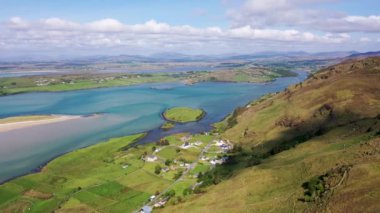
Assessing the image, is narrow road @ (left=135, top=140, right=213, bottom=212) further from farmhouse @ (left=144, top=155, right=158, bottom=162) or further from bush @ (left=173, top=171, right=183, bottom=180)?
farmhouse @ (left=144, top=155, right=158, bottom=162)

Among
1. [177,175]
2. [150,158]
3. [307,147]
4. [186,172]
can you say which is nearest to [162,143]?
[150,158]

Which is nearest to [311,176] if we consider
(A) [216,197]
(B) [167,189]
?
(A) [216,197]

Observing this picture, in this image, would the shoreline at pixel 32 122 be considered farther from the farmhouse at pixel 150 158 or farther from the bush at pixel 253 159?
the bush at pixel 253 159

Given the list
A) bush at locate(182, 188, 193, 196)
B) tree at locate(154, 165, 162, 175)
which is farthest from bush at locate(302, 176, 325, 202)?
tree at locate(154, 165, 162, 175)

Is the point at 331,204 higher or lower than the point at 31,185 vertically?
higher

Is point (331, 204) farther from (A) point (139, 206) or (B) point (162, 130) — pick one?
(B) point (162, 130)

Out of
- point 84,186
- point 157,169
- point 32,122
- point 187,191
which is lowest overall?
point 84,186

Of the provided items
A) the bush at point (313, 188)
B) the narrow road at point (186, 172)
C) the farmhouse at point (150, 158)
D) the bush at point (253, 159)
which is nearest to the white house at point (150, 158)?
the farmhouse at point (150, 158)

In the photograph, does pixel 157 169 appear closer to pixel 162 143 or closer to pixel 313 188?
pixel 162 143
